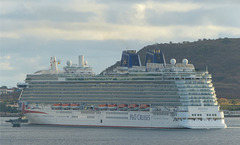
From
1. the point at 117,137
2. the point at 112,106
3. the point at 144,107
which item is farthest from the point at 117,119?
the point at 117,137

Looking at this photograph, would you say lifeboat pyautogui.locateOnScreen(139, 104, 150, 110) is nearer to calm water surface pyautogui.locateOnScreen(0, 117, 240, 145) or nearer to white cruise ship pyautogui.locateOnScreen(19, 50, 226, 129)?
white cruise ship pyautogui.locateOnScreen(19, 50, 226, 129)

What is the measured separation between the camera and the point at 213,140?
117312 millimetres

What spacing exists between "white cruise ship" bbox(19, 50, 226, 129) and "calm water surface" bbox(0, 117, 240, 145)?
9.01ft

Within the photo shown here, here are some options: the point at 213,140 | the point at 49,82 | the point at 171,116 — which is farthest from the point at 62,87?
the point at 213,140

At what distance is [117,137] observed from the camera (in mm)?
122125

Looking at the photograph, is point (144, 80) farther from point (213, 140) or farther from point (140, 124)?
point (213, 140)

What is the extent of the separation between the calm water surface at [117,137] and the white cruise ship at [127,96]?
2746mm

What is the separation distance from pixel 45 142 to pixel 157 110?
26.0 meters

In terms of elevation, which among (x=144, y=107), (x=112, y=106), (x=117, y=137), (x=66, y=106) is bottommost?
(x=117, y=137)

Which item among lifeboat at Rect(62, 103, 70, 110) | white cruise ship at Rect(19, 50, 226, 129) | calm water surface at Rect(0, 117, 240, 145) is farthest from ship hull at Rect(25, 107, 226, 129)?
calm water surface at Rect(0, 117, 240, 145)

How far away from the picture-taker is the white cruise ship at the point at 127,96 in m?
130

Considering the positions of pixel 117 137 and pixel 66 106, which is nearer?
pixel 117 137

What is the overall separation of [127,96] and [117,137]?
62.0 ft

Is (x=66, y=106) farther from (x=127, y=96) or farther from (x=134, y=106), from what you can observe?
(x=134, y=106)
